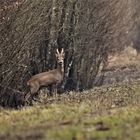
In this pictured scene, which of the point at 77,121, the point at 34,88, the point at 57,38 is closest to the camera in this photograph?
the point at 77,121

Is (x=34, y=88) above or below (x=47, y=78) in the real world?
below

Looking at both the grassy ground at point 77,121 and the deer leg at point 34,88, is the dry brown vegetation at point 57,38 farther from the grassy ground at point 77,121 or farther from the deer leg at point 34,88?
the grassy ground at point 77,121

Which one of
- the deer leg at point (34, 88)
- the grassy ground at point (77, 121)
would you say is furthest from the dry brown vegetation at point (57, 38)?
the grassy ground at point (77, 121)

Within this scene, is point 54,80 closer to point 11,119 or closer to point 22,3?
point 22,3

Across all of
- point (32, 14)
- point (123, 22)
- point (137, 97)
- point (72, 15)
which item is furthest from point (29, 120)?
point (123, 22)

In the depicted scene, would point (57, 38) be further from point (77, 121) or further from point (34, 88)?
point (77, 121)

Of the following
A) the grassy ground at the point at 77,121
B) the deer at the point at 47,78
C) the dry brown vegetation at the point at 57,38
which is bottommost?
the grassy ground at the point at 77,121

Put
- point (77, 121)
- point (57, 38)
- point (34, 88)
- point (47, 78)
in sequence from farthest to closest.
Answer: point (57, 38) → point (47, 78) → point (34, 88) → point (77, 121)

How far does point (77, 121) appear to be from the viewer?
1184 cm

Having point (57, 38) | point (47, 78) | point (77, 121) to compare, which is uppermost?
point (57, 38)

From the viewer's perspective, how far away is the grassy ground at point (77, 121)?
33.4 feet

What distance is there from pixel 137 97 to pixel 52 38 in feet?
22.4

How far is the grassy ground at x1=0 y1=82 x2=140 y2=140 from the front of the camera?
10.2m

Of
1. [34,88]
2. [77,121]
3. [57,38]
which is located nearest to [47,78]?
[34,88]
